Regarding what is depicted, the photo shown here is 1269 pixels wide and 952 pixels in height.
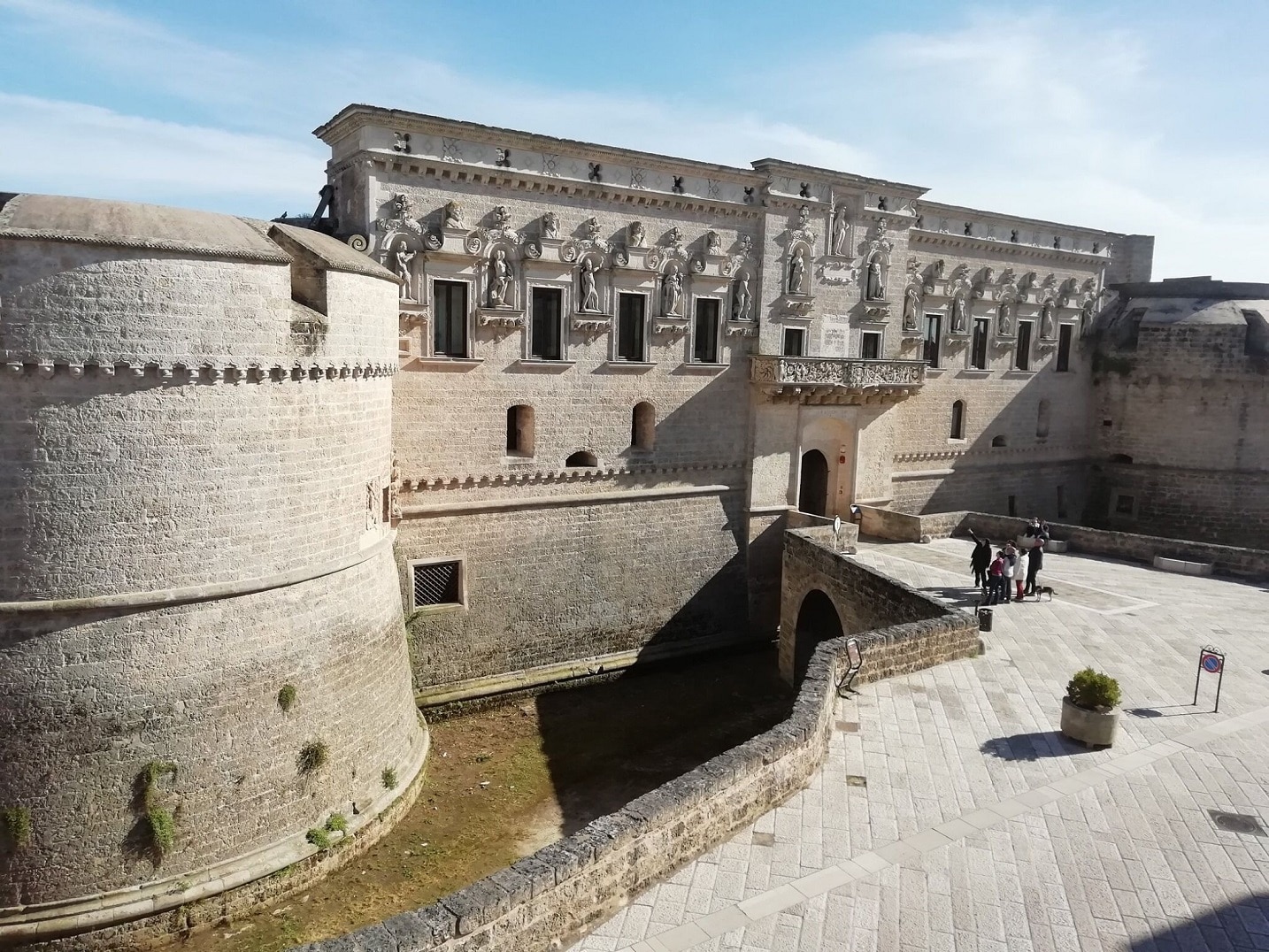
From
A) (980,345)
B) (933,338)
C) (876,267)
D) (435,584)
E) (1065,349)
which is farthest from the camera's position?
(1065,349)

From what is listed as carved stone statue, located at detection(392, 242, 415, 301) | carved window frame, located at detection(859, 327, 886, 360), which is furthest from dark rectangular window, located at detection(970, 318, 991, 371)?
carved stone statue, located at detection(392, 242, 415, 301)

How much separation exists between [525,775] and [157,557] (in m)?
7.66

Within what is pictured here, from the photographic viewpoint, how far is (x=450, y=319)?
18.1 meters

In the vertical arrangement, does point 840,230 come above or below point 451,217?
above

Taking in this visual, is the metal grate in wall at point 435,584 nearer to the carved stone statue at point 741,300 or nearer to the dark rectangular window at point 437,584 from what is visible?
the dark rectangular window at point 437,584

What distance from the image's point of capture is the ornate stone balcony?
22.2m

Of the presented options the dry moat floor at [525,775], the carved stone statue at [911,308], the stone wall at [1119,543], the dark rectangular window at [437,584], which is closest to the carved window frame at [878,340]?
the carved stone statue at [911,308]

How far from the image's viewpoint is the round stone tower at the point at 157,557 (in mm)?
10672

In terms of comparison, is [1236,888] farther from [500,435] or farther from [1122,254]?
[1122,254]

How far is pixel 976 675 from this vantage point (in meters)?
13.0

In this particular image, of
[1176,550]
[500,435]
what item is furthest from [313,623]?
[1176,550]

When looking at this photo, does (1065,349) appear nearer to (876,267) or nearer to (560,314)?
(876,267)

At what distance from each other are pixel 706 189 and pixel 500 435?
801 cm

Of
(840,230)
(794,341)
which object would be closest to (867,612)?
(794,341)
